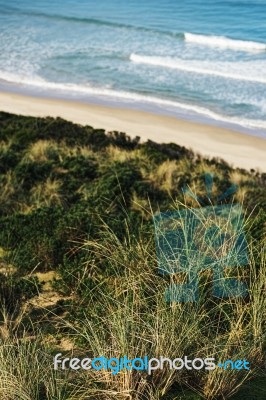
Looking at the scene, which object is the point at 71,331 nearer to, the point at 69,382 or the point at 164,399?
the point at 69,382

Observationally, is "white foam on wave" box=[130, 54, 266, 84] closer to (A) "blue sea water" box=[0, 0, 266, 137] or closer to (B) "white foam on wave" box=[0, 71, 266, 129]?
(A) "blue sea water" box=[0, 0, 266, 137]

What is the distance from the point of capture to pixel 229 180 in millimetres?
12086

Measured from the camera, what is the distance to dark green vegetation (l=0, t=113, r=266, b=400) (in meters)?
4.38

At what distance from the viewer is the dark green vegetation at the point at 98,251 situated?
14.4 ft

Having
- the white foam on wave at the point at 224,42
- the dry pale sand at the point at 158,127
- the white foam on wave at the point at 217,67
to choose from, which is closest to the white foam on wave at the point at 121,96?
the dry pale sand at the point at 158,127

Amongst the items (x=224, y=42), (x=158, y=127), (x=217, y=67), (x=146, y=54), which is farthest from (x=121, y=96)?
(x=224, y=42)

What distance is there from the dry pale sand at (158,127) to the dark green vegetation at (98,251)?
3207 millimetres

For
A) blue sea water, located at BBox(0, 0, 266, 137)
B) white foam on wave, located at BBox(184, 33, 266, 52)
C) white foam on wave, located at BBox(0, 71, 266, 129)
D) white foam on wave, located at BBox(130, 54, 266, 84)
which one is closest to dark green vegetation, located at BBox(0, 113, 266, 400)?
white foam on wave, located at BBox(0, 71, 266, 129)

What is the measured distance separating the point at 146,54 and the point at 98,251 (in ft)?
79.9

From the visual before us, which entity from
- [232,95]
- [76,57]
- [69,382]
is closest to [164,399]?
[69,382]

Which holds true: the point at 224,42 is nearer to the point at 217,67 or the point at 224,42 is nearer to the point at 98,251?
the point at 217,67

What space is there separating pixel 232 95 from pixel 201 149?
608cm

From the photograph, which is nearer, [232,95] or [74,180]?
[74,180]

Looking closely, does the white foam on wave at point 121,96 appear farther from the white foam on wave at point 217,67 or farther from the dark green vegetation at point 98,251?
the dark green vegetation at point 98,251
